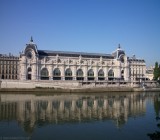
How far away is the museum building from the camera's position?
58.5m

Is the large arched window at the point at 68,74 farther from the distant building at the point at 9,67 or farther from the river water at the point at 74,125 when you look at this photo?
the river water at the point at 74,125

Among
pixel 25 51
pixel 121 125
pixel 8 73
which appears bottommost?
pixel 121 125

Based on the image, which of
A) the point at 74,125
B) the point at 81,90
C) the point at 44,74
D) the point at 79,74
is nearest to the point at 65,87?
the point at 81,90

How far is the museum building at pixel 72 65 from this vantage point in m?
58.5

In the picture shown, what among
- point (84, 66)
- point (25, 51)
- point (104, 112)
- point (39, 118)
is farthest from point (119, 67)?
point (39, 118)

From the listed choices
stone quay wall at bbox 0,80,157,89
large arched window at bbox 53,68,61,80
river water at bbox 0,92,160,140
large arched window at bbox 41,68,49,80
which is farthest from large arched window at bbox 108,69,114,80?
river water at bbox 0,92,160,140

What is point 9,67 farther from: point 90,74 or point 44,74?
point 90,74

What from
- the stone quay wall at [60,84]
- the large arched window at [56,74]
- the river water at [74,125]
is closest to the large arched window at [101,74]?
the stone quay wall at [60,84]

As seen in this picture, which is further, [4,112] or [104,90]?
[104,90]

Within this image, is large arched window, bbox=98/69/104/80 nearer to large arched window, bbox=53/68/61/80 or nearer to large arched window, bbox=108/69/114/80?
large arched window, bbox=108/69/114/80

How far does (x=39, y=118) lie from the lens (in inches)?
846

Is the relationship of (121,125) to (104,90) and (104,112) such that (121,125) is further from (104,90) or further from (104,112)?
(104,90)

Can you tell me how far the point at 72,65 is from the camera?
62.8 m

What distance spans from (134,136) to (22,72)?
151 ft
